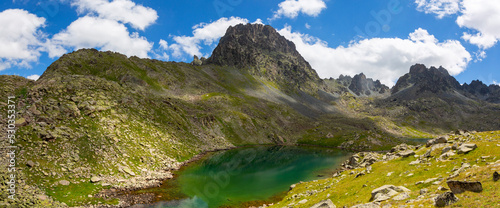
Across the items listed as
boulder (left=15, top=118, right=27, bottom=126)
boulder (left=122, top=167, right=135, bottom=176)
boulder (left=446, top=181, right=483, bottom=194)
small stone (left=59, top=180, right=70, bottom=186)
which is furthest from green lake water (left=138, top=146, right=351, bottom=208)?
boulder (left=446, top=181, right=483, bottom=194)

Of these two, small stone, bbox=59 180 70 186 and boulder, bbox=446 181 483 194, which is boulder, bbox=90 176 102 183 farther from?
boulder, bbox=446 181 483 194

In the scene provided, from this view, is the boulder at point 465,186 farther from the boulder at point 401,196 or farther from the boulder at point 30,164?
the boulder at point 30,164

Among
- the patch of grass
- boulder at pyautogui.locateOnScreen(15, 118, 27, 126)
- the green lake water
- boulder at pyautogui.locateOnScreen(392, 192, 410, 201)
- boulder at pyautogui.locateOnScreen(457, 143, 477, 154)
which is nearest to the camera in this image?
the patch of grass

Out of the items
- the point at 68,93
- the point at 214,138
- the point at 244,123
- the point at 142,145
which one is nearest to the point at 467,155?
the point at 142,145

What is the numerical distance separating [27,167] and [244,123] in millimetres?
126925

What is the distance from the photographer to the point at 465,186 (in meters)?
17.7

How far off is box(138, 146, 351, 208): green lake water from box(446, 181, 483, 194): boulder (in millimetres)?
39591

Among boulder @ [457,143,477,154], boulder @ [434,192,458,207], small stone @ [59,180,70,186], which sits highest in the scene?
boulder @ [457,143,477,154]

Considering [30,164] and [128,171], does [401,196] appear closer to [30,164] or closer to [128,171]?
[128,171]

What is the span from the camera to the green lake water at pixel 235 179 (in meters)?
52.6

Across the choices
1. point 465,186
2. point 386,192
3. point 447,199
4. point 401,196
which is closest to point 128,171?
point 386,192

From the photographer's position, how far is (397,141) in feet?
540

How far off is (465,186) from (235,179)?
5923 centimetres

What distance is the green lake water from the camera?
52.6 meters
